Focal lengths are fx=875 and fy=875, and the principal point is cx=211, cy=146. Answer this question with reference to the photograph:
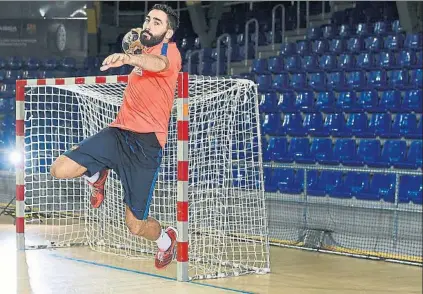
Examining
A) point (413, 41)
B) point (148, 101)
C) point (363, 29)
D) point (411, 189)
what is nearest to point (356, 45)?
point (363, 29)

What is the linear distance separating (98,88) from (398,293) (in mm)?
4827

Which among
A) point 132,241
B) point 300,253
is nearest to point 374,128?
point 300,253

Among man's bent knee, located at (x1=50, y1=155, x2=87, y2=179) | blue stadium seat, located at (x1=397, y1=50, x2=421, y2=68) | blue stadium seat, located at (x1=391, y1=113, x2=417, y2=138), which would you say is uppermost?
blue stadium seat, located at (x1=397, y1=50, x2=421, y2=68)

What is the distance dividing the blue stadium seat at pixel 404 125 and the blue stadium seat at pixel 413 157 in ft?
1.29

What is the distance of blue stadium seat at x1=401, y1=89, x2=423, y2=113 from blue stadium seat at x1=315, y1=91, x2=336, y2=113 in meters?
1.44

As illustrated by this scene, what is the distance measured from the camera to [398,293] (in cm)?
902

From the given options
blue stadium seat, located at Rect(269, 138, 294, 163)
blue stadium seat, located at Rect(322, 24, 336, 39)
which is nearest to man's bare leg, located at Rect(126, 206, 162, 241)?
blue stadium seat, located at Rect(269, 138, 294, 163)

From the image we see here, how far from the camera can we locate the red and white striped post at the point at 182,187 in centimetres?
929

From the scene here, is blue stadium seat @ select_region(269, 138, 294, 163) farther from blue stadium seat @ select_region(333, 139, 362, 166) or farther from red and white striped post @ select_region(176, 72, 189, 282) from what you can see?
red and white striped post @ select_region(176, 72, 189, 282)

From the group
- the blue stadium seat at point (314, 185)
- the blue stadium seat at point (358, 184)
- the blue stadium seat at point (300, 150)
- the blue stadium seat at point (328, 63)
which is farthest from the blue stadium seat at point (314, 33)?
the blue stadium seat at point (358, 184)

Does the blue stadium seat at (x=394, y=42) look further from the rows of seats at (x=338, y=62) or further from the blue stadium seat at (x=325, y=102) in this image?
the blue stadium seat at (x=325, y=102)

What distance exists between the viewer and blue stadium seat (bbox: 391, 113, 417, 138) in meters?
14.3

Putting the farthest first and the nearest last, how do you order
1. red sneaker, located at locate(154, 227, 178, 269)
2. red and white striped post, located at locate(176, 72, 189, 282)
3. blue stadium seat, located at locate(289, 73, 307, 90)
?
1. blue stadium seat, located at locate(289, 73, 307, 90)
2. red and white striped post, located at locate(176, 72, 189, 282)
3. red sneaker, located at locate(154, 227, 178, 269)

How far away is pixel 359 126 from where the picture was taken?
14945mm
